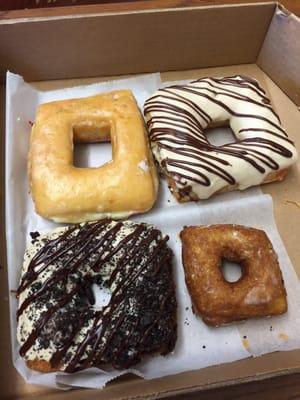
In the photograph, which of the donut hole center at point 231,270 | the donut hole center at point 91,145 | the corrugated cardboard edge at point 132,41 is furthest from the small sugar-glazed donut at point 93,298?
the corrugated cardboard edge at point 132,41

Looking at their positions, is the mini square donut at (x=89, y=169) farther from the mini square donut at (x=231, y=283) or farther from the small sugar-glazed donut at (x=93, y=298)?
the mini square donut at (x=231, y=283)

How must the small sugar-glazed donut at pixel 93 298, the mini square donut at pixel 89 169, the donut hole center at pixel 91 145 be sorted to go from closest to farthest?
the small sugar-glazed donut at pixel 93 298
the mini square donut at pixel 89 169
the donut hole center at pixel 91 145

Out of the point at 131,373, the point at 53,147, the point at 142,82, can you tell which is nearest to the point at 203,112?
the point at 142,82

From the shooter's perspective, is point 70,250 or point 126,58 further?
point 126,58

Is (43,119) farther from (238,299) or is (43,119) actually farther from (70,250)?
(238,299)

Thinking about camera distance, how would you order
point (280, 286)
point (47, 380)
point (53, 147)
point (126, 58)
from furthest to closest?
point (126, 58)
point (53, 147)
point (280, 286)
point (47, 380)

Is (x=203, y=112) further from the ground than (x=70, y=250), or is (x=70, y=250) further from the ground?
(x=203, y=112)

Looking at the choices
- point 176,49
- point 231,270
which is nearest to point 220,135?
point 176,49
